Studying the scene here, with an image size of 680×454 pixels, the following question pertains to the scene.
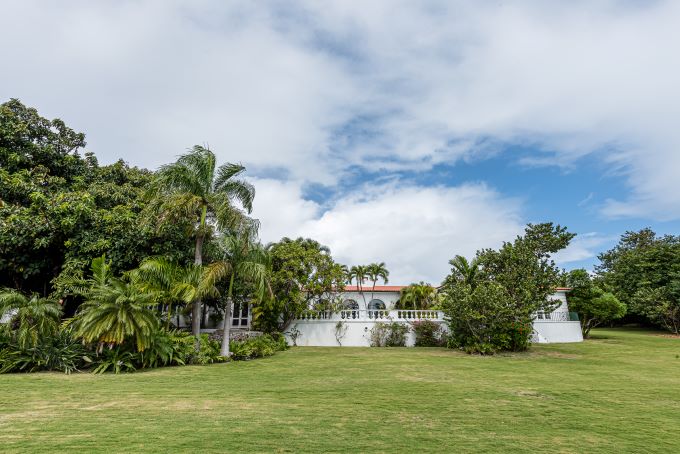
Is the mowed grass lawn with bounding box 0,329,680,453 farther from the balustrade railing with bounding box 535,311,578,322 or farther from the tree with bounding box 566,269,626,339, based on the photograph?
the tree with bounding box 566,269,626,339

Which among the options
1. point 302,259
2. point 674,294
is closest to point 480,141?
point 302,259

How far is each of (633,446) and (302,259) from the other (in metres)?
15.9

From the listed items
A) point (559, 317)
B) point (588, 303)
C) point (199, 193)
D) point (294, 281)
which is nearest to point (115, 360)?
point (199, 193)

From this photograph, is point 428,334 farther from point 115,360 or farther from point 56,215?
point 56,215

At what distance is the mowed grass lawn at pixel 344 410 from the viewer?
16.3 ft

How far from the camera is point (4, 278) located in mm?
16406

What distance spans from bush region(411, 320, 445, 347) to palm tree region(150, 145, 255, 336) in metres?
11.3

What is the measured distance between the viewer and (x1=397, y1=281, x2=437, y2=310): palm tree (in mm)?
28672

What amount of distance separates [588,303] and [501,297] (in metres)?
13.6

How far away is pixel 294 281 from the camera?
19562 mm

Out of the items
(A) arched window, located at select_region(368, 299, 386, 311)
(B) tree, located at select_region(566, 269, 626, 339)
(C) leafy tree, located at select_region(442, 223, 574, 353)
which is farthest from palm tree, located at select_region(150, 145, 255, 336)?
(B) tree, located at select_region(566, 269, 626, 339)

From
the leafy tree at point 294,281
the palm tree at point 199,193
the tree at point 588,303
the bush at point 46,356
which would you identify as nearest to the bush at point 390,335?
the leafy tree at point 294,281

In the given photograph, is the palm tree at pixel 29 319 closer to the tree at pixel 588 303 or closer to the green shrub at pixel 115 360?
the green shrub at pixel 115 360

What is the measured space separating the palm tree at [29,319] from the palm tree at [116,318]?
1.96 feet
